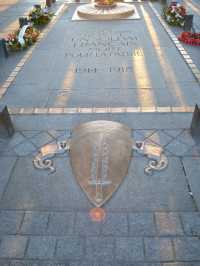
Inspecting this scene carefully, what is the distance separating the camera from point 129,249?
3.66m

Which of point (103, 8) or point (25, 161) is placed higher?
point (103, 8)

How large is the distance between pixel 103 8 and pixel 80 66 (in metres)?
7.41

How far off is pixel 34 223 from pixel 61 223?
0.40 meters

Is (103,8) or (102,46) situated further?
(103,8)

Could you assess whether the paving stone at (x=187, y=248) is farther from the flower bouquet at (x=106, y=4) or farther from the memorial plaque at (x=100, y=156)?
the flower bouquet at (x=106, y=4)

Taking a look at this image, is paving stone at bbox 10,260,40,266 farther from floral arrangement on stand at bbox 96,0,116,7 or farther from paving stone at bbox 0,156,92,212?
floral arrangement on stand at bbox 96,0,116,7

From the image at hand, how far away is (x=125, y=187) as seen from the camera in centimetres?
452

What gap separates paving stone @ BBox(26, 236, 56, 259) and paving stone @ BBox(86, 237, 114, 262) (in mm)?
491

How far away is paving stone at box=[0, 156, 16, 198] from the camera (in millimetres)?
4676

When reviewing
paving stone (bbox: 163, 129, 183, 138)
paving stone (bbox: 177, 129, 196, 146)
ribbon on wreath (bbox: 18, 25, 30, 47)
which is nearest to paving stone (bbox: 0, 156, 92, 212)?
paving stone (bbox: 163, 129, 183, 138)

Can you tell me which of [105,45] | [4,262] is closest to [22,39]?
[105,45]

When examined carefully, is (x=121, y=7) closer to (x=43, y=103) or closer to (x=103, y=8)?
(x=103, y=8)

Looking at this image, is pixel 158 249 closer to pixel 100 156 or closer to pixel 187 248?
pixel 187 248

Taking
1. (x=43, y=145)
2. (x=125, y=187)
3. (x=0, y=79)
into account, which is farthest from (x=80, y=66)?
(x=125, y=187)
